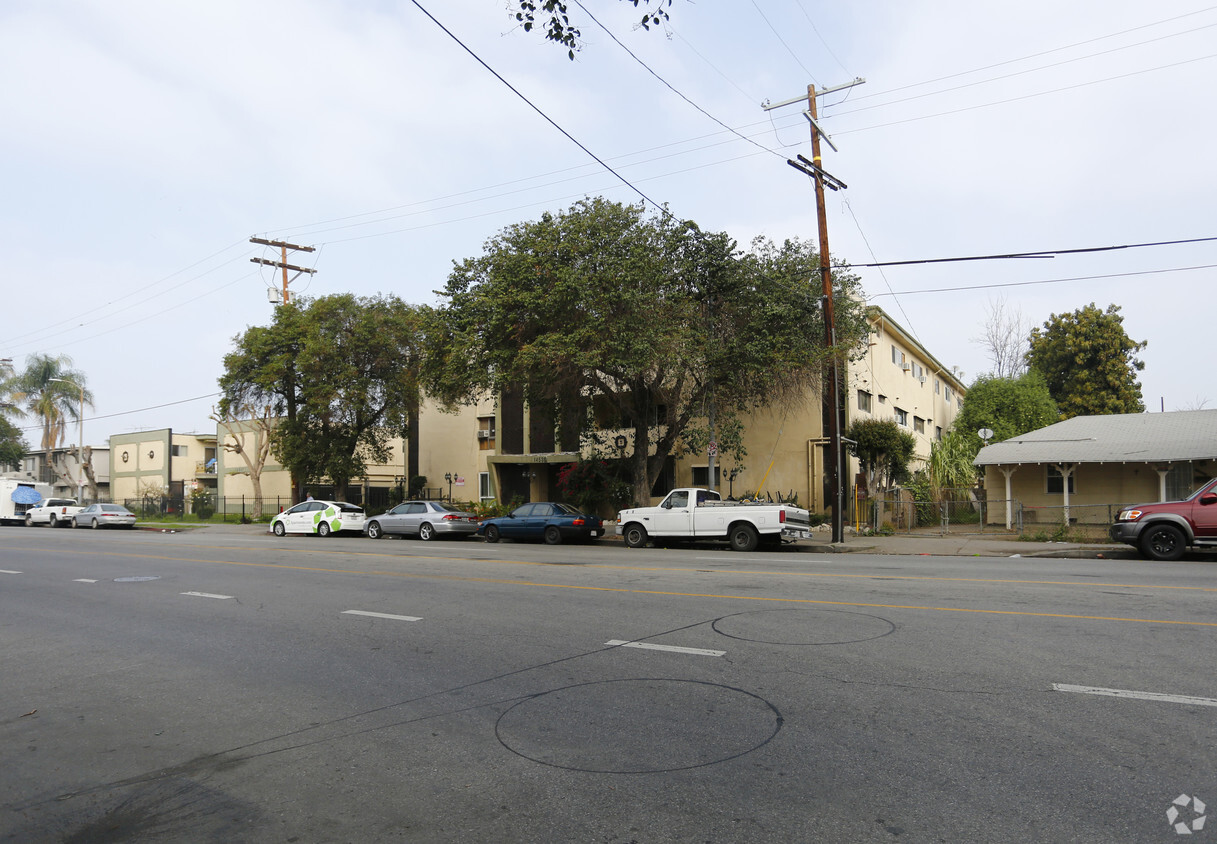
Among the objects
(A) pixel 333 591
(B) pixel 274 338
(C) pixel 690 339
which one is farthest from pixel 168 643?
(B) pixel 274 338

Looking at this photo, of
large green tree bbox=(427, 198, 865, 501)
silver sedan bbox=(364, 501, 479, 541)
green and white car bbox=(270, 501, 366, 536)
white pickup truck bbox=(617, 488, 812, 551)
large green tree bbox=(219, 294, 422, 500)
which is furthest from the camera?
large green tree bbox=(219, 294, 422, 500)

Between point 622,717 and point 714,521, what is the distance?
15765mm

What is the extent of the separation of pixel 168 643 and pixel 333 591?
3.77 metres

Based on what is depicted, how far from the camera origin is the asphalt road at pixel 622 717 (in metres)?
4.20

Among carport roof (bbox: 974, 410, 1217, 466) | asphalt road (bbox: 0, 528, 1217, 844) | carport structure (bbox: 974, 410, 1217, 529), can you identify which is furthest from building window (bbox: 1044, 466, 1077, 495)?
asphalt road (bbox: 0, 528, 1217, 844)

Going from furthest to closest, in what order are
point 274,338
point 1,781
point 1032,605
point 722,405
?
point 274,338 → point 722,405 → point 1032,605 → point 1,781

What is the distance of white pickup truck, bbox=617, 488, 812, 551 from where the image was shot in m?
20.5

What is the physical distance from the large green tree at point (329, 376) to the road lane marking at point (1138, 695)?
3195 cm

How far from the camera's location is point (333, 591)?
1268cm

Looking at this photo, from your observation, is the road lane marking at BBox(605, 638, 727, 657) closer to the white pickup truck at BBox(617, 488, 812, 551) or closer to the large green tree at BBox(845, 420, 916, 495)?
the white pickup truck at BBox(617, 488, 812, 551)

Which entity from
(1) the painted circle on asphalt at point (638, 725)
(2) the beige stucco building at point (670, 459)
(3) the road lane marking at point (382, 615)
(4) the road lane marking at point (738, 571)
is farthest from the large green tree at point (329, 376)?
(1) the painted circle on asphalt at point (638, 725)

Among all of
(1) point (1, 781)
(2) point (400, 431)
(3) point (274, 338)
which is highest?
(3) point (274, 338)

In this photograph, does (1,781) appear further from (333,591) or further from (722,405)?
(722,405)

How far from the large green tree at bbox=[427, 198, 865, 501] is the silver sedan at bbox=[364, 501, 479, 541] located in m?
4.14
